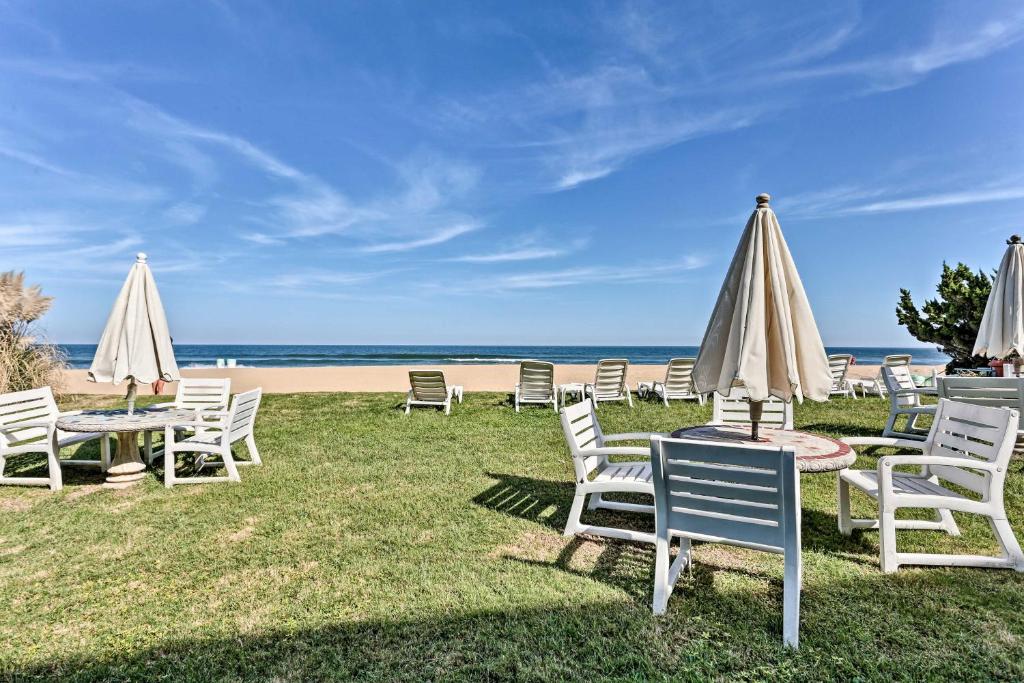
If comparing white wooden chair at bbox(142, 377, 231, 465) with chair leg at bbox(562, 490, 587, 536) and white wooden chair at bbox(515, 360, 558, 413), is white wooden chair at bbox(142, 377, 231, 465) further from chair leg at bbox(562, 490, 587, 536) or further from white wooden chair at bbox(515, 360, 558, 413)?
white wooden chair at bbox(515, 360, 558, 413)

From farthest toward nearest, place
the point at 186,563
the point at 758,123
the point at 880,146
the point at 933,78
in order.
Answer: the point at 758,123, the point at 880,146, the point at 933,78, the point at 186,563

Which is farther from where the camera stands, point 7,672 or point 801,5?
point 801,5

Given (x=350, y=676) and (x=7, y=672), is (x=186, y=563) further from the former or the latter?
(x=350, y=676)

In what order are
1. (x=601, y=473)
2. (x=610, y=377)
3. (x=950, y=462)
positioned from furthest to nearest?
(x=610, y=377), (x=601, y=473), (x=950, y=462)

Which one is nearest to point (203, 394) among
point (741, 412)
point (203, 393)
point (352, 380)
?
point (203, 393)

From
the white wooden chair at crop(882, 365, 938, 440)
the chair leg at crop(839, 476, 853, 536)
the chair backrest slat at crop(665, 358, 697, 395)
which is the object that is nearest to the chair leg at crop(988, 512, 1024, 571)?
the chair leg at crop(839, 476, 853, 536)

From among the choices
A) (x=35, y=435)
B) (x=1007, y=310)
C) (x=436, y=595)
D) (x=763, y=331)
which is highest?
(x=1007, y=310)

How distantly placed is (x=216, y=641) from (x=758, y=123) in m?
20.0

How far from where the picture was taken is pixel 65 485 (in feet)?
17.3

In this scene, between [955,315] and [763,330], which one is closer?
[763,330]

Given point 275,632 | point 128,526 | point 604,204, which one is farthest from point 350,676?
point 604,204

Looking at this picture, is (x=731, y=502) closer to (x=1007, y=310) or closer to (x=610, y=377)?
(x=1007, y=310)

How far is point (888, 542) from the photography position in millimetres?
3127

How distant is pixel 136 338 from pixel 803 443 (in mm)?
6346
